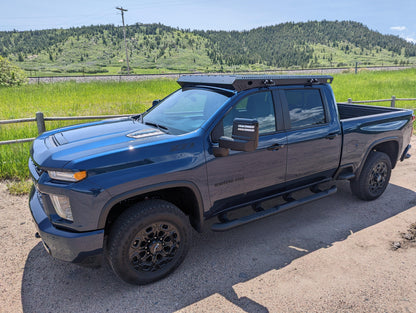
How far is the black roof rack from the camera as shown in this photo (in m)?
3.43

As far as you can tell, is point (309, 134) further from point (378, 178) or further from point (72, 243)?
point (72, 243)

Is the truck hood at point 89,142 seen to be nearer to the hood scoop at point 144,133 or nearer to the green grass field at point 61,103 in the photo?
the hood scoop at point 144,133

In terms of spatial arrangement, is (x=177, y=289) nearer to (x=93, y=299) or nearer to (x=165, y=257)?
(x=165, y=257)

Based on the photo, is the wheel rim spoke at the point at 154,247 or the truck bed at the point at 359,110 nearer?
the wheel rim spoke at the point at 154,247

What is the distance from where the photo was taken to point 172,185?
290cm

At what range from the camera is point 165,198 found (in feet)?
10.9

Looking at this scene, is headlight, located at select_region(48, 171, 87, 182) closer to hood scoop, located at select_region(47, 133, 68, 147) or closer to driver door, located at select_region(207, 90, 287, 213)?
hood scoop, located at select_region(47, 133, 68, 147)

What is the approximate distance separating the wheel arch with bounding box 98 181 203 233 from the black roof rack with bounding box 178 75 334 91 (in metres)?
1.25

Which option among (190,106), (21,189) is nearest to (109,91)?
(21,189)

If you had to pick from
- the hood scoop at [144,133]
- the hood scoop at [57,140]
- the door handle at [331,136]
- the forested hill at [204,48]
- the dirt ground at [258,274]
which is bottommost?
the dirt ground at [258,274]

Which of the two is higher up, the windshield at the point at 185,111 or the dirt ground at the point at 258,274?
the windshield at the point at 185,111

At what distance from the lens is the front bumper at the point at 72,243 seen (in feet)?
8.56

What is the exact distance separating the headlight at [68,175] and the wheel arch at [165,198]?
1.03ft

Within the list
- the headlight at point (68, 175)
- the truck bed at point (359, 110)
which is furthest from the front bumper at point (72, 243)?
the truck bed at point (359, 110)
